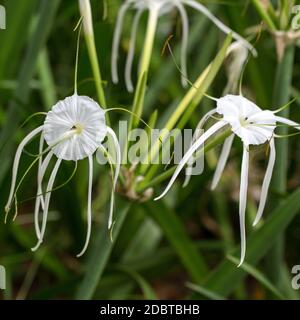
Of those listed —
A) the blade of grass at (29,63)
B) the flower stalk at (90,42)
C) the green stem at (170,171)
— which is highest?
the blade of grass at (29,63)

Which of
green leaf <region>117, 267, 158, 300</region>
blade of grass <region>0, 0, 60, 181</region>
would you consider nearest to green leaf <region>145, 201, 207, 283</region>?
green leaf <region>117, 267, 158, 300</region>

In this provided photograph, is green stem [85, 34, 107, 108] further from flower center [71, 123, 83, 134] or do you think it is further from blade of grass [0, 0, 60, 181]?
blade of grass [0, 0, 60, 181]

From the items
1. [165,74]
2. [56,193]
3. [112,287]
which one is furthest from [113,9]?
[112,287]

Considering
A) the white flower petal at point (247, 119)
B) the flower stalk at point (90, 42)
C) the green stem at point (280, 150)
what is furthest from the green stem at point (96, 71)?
the green stem at point (280, 150)

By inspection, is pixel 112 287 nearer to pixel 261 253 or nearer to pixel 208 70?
pixel 261 253

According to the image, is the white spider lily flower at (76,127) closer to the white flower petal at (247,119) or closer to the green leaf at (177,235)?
the white flower petal at (247,119)

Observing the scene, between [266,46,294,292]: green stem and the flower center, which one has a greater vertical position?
[266,46,294,292]: green stem

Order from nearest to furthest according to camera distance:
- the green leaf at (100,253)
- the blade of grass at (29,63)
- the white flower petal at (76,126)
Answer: the white flower petal at (76,126) < the green leaf at (100,253) < the blade of grass at (29,63)
